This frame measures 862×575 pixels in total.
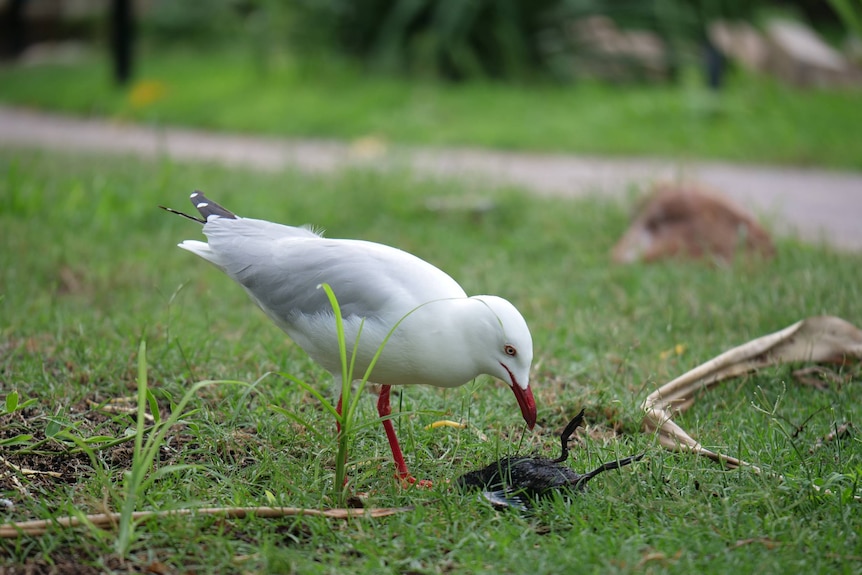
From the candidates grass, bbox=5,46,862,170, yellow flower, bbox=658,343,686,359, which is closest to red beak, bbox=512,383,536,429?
yellow flower, bbox=658,343,686,359

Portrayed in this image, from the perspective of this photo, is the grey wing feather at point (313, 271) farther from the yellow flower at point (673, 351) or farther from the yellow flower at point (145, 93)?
the yellow flower at point (145, 93)

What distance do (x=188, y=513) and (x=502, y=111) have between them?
7.38 m

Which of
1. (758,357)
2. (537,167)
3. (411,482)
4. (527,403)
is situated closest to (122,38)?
(537,167)

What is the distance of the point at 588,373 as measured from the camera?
12.0 ft

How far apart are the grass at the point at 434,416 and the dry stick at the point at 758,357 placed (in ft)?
0.25

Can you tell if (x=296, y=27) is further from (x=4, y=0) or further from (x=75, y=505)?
(x=75, y=505)

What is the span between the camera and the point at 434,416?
10.8 ft

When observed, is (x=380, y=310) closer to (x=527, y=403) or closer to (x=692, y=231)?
(x=527, y=403)

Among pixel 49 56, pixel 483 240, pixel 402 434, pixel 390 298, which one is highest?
pixel 390 298

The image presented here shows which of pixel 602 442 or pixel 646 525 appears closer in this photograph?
pixel 646 525

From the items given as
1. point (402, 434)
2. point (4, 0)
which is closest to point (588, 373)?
point (402, 434)

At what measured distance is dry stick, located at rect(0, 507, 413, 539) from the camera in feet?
Answer: 7.80

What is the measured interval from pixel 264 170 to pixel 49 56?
863 centimetres

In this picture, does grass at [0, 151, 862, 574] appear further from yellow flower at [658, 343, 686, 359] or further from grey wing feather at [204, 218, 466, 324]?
grey wing feather at [204, 218, 466, 324]
